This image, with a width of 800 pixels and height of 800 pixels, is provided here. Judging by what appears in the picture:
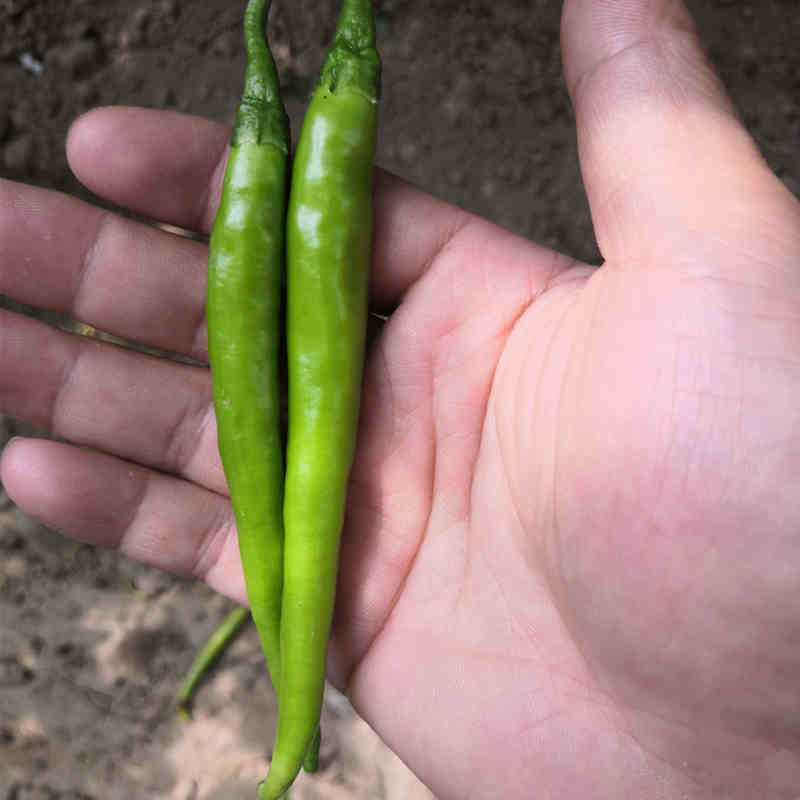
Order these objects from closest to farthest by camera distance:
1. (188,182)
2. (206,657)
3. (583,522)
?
(583,522)
(188,182)
(206,657)

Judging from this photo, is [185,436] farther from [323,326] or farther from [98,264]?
[323,326]

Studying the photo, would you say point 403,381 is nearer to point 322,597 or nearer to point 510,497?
point 510,497

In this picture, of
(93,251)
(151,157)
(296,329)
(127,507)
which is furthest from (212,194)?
(127,507)

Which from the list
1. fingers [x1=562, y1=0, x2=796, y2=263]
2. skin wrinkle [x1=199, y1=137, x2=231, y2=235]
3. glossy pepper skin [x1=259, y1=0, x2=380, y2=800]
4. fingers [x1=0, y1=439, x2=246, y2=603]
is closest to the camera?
fingers [x1=562, y1=0, x2=796, y2=263]

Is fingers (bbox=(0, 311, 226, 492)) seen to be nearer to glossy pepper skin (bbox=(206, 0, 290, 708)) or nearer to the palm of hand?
glossy pepper skin (bbox=(206, 0, 290, 708))

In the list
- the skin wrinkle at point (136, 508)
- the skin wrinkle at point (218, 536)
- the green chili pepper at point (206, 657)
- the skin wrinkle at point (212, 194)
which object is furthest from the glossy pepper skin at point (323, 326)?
the green chili pepper at point (206, 657)

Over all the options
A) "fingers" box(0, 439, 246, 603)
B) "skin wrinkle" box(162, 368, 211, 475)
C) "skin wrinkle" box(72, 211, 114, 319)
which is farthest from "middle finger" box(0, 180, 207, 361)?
"fingers" box(0, 439, 246, 603)

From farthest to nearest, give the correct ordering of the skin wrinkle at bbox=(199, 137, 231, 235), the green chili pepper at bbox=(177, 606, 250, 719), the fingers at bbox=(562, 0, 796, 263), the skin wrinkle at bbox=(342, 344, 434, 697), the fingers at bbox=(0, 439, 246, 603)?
the green chili pepper at bbox=(177, 606, 250, 719)
the fingers at bbox=(0, 439, 246, 603)
the skin wrinkle at bbox=(199, 137, 231, 235)
the skin wrinkle at bbox=(342, 344, 434, 697)
the fingers at bbox=(562, 0, 796, 263)
